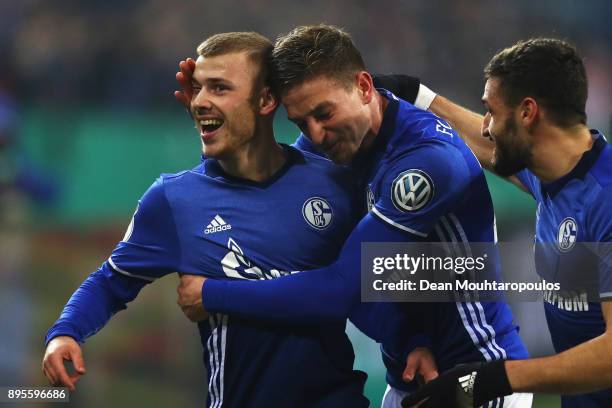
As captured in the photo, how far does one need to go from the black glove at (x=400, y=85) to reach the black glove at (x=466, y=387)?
3.82 feet

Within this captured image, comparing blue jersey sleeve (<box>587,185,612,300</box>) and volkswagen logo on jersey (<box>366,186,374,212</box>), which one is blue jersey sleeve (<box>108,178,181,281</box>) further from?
blue jersey sleeve (<box>587,185,612,300</box>)

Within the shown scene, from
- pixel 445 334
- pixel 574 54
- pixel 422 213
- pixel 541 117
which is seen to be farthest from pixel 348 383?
pixel 574 54

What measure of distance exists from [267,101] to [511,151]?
0.82 meters

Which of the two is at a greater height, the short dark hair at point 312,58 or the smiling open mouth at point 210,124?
the short dark hair at point 312,58

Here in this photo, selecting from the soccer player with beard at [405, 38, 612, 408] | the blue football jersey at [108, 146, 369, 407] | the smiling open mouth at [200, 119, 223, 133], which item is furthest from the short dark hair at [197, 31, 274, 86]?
the soccer player with beard at [405, 38, 612, 408]

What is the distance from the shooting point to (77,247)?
6973 millimetres

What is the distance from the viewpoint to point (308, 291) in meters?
3.07

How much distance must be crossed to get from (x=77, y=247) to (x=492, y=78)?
4294mm

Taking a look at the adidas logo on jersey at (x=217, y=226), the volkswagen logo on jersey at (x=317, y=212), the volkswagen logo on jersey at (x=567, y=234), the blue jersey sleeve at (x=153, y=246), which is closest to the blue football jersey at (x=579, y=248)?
the volkswagen logo on jersey at (x=567, y=234)

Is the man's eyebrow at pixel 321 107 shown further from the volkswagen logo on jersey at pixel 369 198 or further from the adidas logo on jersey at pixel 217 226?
the adidas logo on jersey at pixel 217 226

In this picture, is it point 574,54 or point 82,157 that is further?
point 82,157

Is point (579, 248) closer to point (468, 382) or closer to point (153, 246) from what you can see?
point (468, 382)

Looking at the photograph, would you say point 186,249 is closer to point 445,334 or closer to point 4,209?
point 445,334

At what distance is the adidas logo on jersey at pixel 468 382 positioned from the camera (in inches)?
116
